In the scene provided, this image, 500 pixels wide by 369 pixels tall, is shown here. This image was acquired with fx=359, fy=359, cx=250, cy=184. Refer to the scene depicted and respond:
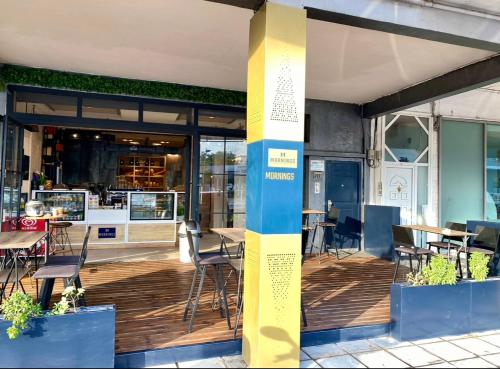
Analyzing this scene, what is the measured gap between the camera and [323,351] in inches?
116

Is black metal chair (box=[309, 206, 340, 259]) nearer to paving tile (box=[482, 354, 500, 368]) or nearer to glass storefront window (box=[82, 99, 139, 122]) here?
paving tile (box=[482, 354, 500, 368])

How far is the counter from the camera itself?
631cm

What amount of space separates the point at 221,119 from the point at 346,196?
9.45 ft

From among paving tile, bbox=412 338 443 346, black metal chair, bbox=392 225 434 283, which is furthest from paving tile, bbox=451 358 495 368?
black metal chair, bbox=392 225 434 283

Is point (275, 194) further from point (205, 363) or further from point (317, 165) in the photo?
point (317, 165)

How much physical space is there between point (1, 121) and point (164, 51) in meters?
2.70

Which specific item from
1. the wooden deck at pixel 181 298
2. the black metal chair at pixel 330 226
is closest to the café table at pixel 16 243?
the wooden deck at pixel 181 298

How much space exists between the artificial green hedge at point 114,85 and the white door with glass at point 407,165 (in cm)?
325

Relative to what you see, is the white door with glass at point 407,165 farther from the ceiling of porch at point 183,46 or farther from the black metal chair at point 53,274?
the black metal chair at point 53,274

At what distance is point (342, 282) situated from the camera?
473 centimetres

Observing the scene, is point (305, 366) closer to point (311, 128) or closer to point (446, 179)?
point (311, 128)

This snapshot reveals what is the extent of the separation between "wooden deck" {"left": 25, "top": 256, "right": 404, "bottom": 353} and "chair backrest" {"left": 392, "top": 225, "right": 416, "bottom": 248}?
0.60 m

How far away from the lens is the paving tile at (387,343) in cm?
310

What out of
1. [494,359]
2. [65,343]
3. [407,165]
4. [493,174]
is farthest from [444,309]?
[493,174]
